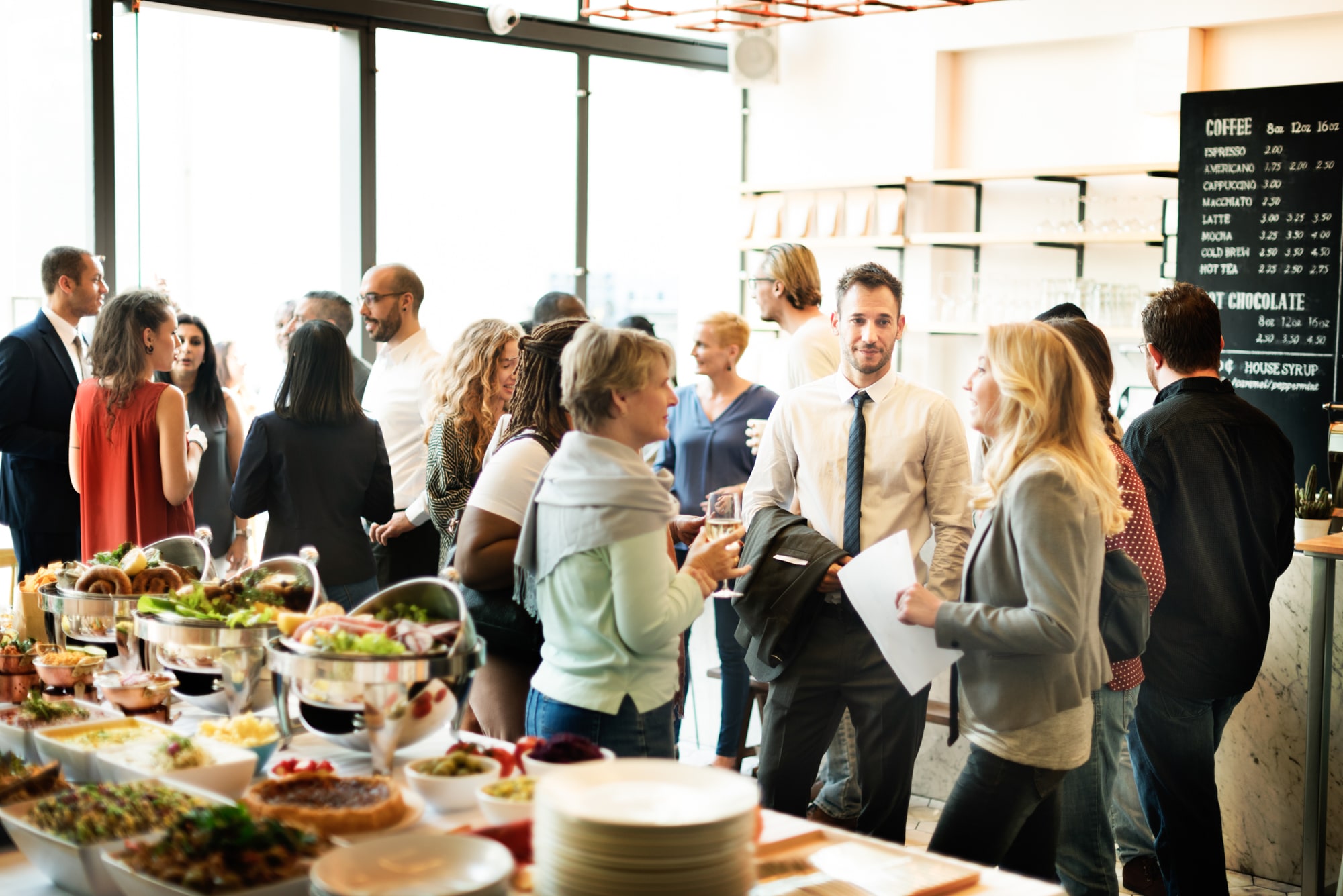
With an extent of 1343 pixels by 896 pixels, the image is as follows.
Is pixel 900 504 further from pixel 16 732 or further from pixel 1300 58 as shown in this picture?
pixel 1300 58

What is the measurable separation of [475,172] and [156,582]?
5000 millimetres

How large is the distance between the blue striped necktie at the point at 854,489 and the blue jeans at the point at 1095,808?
63cm

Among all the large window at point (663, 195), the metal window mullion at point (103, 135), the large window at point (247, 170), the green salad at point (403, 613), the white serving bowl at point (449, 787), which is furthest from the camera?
the large window at point (663, 195)

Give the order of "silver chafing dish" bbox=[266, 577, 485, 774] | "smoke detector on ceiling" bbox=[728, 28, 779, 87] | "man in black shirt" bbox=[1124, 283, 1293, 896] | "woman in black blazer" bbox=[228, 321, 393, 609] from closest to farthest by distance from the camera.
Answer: "silver chafing dish" bbox=[266, 577, 485, 774] → "man in black shirt" bbox=[1124, 283, 1293, 896] → "woman in black blazer" bbox=[228, 321, 393, 609] → "smoke detector on ceiling" bbox=[728, 28, 779, 87]

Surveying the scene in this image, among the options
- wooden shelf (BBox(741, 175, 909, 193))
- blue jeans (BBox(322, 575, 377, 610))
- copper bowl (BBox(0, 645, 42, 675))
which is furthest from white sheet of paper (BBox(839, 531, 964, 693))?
wooden shelf (BBox(741, 175, 909, 193))

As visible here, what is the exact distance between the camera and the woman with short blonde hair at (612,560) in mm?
2180

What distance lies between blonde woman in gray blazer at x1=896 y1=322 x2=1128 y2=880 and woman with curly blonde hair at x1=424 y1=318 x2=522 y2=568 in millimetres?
1571

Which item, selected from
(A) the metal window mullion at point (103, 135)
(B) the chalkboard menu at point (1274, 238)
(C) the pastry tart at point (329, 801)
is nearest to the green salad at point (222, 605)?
(C) the pastry tart at point (329, 801)

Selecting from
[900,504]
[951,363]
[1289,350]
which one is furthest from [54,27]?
[1289,350]

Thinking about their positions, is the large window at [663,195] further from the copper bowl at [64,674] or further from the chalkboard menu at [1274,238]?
the copper bowl at [64,674]

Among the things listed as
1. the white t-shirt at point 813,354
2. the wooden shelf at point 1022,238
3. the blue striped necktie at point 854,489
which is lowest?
the blue striped necktie at point 854,489

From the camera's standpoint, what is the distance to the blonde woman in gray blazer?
7.68 feet

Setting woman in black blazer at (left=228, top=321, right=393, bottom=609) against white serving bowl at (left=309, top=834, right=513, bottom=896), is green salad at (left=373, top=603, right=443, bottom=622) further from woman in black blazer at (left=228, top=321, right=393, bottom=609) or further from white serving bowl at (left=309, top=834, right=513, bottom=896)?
woman in black blazer at (left=228, top=321, right=393, bottom=609)

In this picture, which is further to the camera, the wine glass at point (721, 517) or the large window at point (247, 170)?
the large window at point (247, 170)
